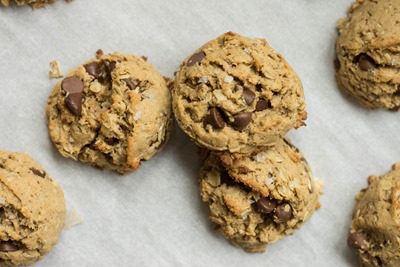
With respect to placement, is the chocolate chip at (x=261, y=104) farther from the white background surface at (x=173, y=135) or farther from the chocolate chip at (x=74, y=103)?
the chocolate chip at (x=74, y=103)

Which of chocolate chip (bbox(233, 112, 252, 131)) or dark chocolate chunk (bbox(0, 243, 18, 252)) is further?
dark chocolate chunk (bbox(0, 243, 18, 252))

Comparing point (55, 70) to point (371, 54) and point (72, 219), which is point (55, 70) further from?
point (371, 54)

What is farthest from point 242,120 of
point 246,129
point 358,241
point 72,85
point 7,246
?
point 7,246

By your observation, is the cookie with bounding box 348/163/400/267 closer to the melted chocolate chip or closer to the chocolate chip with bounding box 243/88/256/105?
the melted chocolate chip

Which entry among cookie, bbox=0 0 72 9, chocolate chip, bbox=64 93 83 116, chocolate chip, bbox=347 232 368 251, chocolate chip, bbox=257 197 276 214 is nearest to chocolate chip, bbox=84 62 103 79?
chocolate chip, bbox=64 93 83 116

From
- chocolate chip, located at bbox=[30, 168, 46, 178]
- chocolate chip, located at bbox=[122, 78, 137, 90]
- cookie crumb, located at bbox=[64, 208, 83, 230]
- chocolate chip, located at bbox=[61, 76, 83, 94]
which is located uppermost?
chocolate chip, located at bbox=[122, 78, 137, 90]
